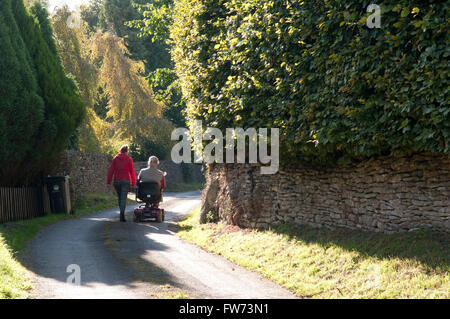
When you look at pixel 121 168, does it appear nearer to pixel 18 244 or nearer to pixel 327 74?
pixel 18 244

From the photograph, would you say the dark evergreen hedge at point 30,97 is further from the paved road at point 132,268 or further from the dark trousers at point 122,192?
the paved road at point 132,268

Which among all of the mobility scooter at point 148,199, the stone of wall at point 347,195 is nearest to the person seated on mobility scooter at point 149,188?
the mobility scooter at point 148,199

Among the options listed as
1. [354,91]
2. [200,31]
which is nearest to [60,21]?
[200,31]

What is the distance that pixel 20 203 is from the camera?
14.2 metres

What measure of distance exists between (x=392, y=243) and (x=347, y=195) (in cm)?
177

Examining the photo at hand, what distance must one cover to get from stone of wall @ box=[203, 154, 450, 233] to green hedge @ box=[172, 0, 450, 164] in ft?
1.24

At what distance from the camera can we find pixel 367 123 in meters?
7.76

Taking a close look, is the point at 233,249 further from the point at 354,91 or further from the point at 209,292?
the point at 354,91

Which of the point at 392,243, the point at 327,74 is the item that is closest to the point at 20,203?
the point at 327,74

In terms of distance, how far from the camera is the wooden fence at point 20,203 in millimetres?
13125

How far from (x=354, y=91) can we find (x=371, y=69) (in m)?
0.48

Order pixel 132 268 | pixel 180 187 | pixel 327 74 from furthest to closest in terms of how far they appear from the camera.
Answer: pixel 180 187
pixel 327 74
pixel 132 268

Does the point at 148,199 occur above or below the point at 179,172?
above

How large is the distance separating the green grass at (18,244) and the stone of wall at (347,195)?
5041 millimetres
